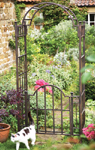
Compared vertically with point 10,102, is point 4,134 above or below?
below

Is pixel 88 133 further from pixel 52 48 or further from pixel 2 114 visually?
pixel 52 48

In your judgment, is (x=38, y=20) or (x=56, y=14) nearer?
(x=38, y=20)

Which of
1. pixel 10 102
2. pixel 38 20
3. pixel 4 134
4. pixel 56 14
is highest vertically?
pixel 56 14

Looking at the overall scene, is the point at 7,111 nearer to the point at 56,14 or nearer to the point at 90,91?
the point at 90,91

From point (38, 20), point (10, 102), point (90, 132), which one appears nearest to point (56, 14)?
point (38, 20)

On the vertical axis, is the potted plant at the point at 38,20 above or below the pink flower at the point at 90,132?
above

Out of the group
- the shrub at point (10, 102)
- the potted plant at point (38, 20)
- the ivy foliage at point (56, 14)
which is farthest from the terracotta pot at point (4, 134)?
the ivy foliage at point (56, 14)

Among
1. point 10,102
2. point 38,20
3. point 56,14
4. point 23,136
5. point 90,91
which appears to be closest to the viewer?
point 23,136

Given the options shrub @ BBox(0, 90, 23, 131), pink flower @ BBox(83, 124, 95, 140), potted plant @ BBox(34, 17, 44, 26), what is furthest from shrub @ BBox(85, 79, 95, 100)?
potted plant @ BBox(34, 17, 44, 26)

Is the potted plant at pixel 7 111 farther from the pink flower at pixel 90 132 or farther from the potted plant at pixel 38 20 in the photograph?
the potted plant at pixel 38 20

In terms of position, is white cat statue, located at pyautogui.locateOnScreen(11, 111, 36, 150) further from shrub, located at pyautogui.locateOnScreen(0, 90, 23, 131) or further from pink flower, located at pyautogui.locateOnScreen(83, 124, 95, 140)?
pink flower, located at pyautogui.locateOnScreen(83, 124, 95, 140)

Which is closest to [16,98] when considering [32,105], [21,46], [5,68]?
[32,105]

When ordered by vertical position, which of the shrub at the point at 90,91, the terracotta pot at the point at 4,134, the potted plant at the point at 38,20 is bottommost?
the terracotta pot at the point at 4,134

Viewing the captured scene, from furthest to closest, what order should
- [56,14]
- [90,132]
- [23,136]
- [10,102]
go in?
[56,14]
[10,102]
[90,132]
[23,136]
